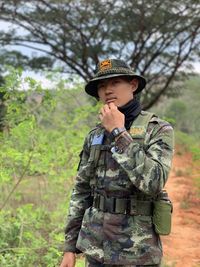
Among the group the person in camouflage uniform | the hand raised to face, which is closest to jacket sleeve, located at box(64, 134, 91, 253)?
the person in camouflage uniform

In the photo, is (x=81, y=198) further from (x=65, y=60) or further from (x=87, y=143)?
(x=65, y=60)

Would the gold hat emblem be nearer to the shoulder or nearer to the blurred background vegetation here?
the shoulder

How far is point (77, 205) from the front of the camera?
248 centimetres

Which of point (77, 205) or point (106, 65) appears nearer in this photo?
point (106, 65)

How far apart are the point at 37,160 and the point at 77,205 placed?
10.3 feet

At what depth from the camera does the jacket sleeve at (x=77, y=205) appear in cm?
247

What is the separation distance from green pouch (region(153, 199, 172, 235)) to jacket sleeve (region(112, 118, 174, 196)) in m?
0.16

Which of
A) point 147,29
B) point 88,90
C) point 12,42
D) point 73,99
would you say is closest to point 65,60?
point 12,42

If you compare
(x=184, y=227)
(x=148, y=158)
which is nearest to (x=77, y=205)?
(x=148, y=158)

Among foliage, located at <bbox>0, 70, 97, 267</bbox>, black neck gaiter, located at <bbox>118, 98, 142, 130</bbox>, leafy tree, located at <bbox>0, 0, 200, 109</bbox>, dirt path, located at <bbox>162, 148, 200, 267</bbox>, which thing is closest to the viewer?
black neck gaiter, located at <bbox>118, 98, 142, 130</bbox>

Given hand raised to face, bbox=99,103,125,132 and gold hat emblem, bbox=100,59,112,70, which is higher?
gold hat emblem, bbox=100,59,112,70

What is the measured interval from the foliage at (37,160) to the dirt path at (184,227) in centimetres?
139

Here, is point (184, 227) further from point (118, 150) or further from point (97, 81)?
point (118, 150)

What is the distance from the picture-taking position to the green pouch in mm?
2174
